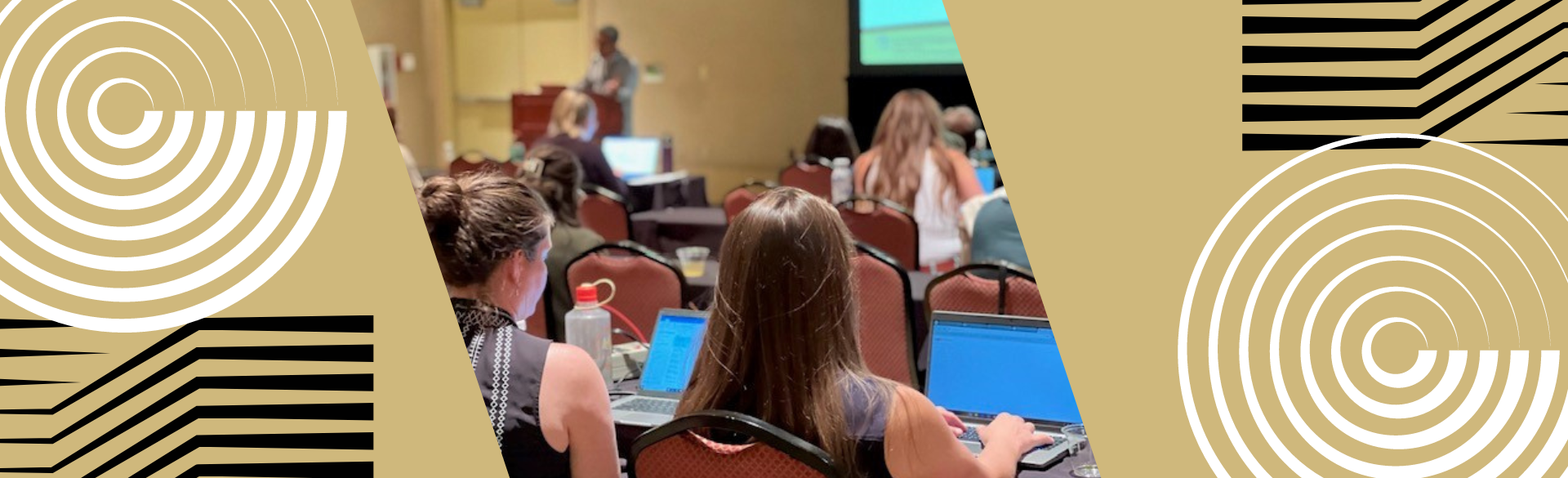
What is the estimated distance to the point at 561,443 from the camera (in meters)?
2.22

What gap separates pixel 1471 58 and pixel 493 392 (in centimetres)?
148

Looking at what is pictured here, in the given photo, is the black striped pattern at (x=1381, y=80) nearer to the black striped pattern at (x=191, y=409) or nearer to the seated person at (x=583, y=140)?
the black striped pattern at (x=191, y=409)

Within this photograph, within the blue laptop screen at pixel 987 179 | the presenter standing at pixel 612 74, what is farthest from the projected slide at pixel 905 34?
the blue laptop screen at pixel 987 179

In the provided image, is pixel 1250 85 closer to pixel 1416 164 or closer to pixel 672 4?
pixel 1416 164

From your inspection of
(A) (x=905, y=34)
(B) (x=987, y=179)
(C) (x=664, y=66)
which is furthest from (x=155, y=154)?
(C) (x=664, y=66)

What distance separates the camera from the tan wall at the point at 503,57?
1205 cm

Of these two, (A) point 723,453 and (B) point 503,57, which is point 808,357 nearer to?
(A) point 723,453

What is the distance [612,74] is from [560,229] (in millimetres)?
6111

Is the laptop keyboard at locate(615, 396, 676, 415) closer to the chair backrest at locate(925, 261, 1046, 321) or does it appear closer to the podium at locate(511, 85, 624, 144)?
the chair backrest at locate(925, 261, 1046, 321)

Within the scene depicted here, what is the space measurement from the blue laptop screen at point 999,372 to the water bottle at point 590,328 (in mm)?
871

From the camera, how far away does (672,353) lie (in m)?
3.17

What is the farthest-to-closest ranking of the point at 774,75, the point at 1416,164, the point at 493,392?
the point at 774,75
the point at 493,392
the point at 1416,164

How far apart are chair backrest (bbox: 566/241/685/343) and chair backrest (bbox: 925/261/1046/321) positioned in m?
0.71

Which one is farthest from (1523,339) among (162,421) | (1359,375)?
(162,421)
